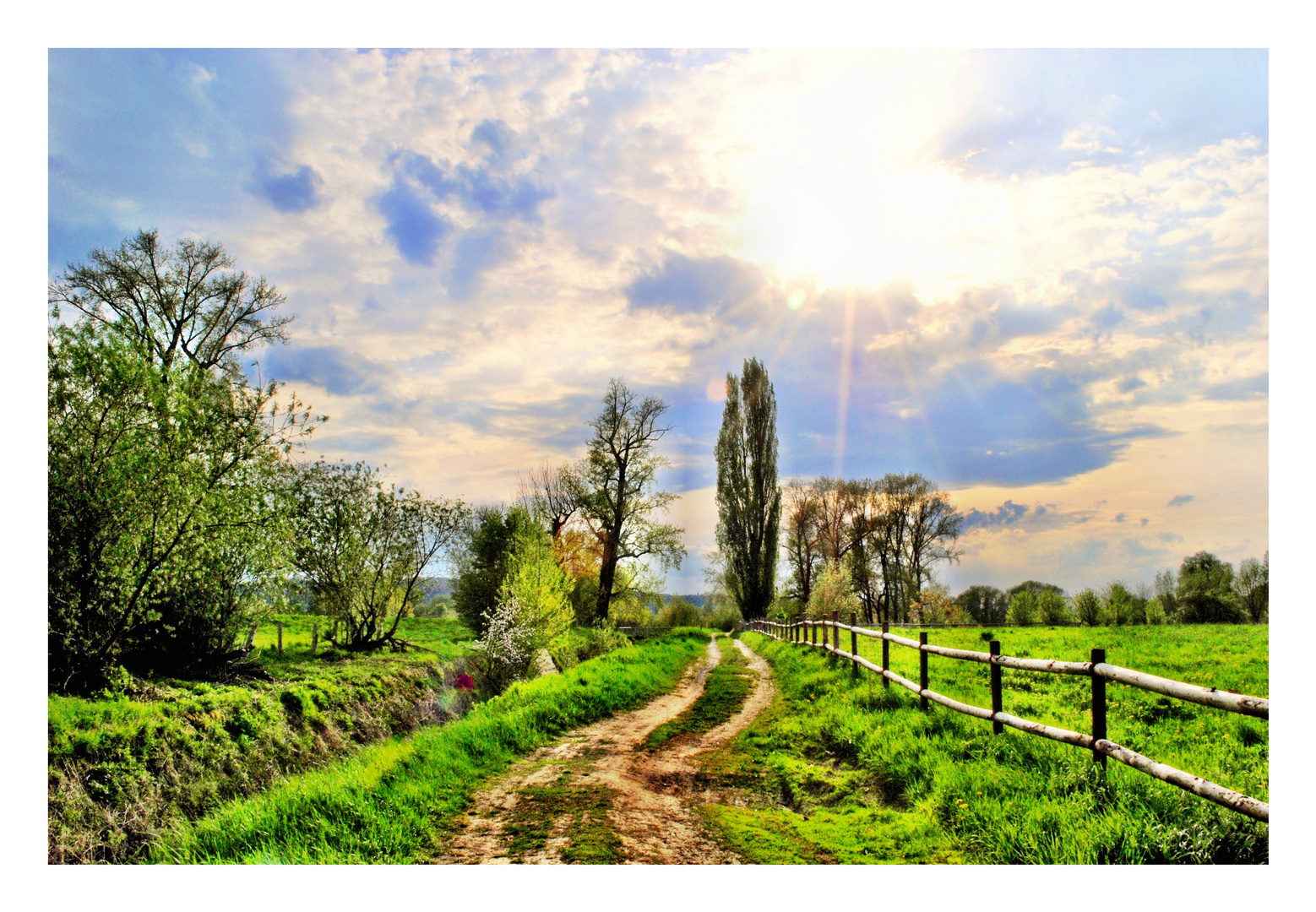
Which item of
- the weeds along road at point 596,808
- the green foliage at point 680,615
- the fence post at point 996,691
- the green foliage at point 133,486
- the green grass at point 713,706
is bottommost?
the green foliage at point 680,615

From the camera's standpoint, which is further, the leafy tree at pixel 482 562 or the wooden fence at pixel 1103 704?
the leafy tree at pixel 482 562

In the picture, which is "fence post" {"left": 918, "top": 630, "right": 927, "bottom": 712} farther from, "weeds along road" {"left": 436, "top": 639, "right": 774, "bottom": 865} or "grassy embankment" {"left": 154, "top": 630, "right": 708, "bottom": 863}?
"grassy embankment" {"left": 154, "top": 630, "right": 708, "bottom": 863}

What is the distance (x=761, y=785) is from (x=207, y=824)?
495 centimetres

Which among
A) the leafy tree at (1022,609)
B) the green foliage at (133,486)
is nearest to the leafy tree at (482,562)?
the green foliage at (133,486)

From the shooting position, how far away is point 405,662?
1775cm

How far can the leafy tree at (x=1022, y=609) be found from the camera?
99.5ft

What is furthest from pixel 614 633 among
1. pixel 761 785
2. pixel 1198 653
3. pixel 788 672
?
pixel 761 785

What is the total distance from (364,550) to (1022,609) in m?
30.8

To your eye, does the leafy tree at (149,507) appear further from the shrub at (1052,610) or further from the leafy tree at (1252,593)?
the shrub at (1052,610)

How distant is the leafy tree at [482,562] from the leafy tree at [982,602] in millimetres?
32796

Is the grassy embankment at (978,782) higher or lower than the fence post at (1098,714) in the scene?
lower

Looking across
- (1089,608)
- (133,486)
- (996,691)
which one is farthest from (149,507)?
(1089,608)

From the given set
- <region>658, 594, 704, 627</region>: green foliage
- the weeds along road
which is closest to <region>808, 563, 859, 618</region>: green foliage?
<region>658, 594, 704, 627</region>: green foliage
